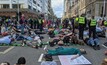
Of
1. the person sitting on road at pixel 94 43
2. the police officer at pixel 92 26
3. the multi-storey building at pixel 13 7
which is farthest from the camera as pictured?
the multi-storey building at pixel 13 7

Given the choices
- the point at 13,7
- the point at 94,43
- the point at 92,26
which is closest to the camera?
the point at 94,43

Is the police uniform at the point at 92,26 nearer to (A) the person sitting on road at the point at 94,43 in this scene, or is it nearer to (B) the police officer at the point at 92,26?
(B) the police officer at the point at 92,26

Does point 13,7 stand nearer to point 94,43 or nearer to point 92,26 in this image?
point 92,26

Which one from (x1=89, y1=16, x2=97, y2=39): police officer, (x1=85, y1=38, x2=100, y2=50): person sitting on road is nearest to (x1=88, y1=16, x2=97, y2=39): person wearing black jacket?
(x1=89, y1=16, x2=97, y2=39): police officer

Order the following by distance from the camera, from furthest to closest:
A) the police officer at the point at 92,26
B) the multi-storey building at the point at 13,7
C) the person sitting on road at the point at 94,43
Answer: the multi-storey building at the point at 13,7
the police officer at the point at 92,26
the person sitting on road at the point at 94,43

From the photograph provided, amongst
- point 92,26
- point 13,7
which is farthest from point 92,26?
point 13,7

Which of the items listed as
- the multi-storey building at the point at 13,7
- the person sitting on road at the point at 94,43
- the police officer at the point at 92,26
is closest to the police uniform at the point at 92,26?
the police officer at the point at 92,26

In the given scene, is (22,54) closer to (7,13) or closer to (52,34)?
(52,34)

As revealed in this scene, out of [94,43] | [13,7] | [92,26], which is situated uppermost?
[13,7]

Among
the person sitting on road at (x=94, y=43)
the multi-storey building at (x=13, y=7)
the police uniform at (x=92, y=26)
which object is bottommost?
the person sitting on road at (x=94, y=43)

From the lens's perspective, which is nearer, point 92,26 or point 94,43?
point 94,43

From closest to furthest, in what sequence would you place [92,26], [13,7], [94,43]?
[94,43] < [92,26] < [13,7]

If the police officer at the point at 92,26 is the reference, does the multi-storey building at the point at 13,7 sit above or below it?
above

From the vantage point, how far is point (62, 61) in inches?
508
